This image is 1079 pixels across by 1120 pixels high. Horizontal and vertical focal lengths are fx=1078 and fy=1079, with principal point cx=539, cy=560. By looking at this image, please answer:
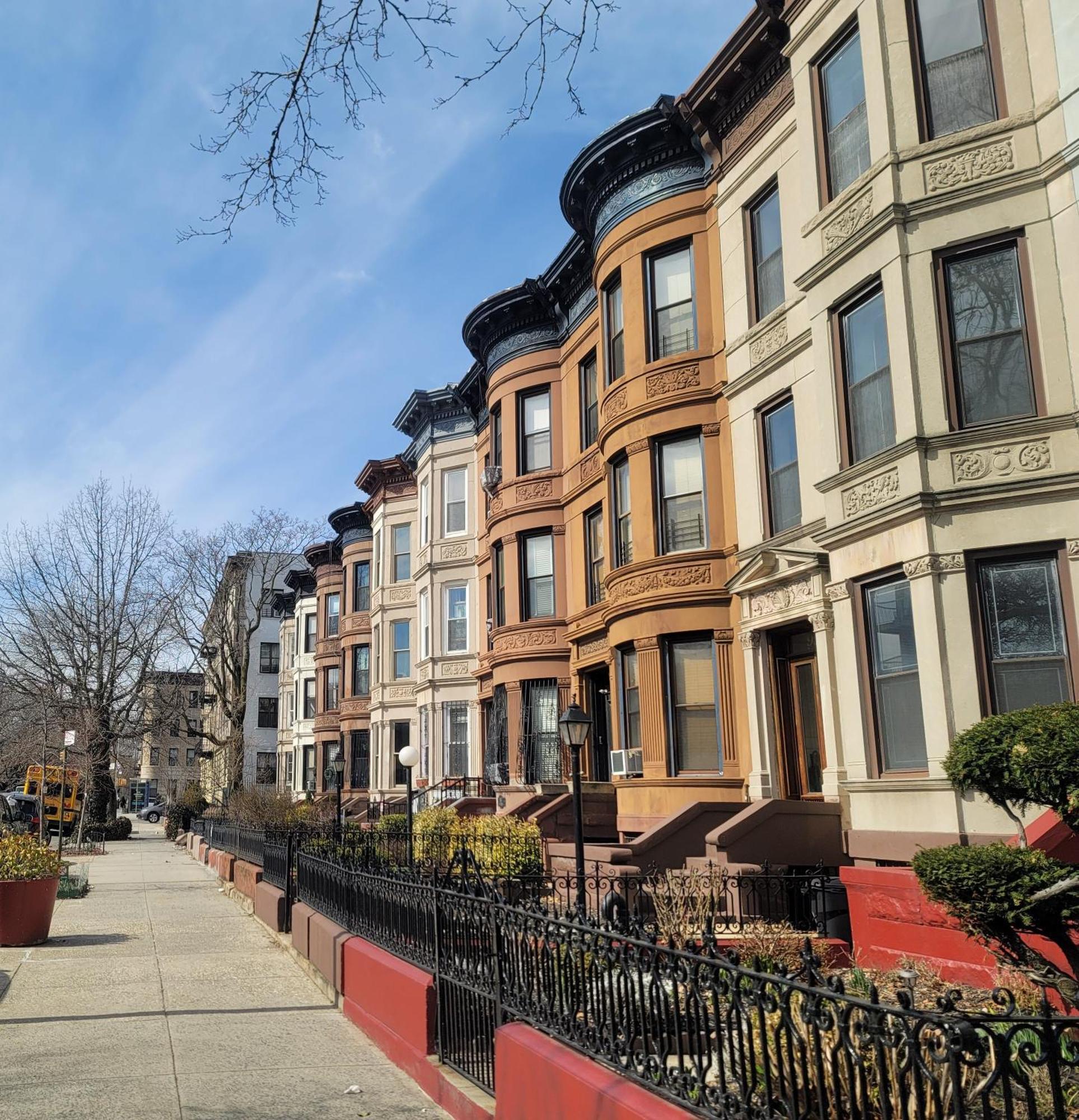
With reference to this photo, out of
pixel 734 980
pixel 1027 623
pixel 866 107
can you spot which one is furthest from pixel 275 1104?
pixel 866 107

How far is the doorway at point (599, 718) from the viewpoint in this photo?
21.1 metres

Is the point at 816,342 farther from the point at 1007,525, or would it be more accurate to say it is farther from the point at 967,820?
the point at 967,820

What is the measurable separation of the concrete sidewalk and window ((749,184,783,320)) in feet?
36.5

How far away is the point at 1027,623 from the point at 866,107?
20.3 ft

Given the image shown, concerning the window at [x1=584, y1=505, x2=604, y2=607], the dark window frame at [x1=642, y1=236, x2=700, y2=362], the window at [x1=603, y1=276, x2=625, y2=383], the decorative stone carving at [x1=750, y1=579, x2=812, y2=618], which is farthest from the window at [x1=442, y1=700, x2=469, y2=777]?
the decorative stone carving at [x1=750, y1=579, x2=812, y2=618]

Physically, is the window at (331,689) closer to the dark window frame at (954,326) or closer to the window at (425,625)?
the window at (425,625)

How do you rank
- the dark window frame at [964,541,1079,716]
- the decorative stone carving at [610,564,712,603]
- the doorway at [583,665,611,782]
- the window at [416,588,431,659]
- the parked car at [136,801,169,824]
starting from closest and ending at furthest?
1. the dark window frame at [964,541,1079,716]
2. the decorative stone carving at [610,564,712,603]
3. the doorway at [583,665,611,782]
4. the window at [416,588,431,659]
5. the parked car at [136,801,169,824]

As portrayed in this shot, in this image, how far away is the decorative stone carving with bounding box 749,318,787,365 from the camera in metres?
15.3

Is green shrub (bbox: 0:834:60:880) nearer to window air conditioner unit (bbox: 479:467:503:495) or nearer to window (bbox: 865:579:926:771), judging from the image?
window (bbox: 865:579:926:771)

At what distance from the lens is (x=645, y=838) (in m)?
14.4

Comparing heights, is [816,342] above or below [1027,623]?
above

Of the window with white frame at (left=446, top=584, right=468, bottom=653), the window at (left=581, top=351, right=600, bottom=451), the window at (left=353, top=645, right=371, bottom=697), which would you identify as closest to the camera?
the window at (left=581, top=351, right=600, bottom=451)

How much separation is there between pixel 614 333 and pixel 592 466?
3.02 m

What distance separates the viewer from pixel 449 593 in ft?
103
